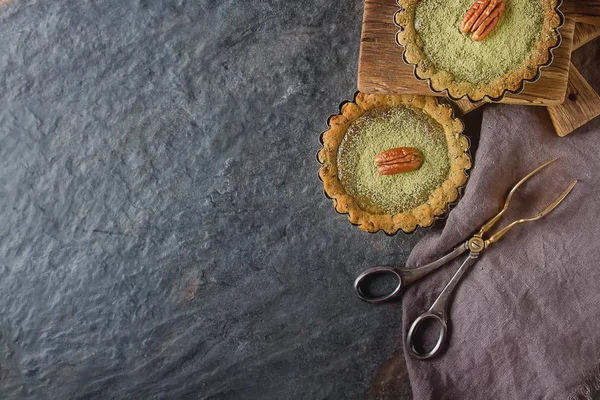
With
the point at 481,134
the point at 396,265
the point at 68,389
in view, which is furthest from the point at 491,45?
the point at 68,389

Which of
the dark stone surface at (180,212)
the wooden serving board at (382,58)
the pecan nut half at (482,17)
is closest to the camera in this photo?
the pecan nut half at (482,17)

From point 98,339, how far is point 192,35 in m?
1.40


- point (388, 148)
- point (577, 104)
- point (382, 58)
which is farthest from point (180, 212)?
point (577, 104)

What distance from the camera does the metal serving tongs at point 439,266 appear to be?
3025mm

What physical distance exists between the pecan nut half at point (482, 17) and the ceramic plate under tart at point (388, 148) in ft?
1.14

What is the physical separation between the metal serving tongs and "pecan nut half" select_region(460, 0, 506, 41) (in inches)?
24.9

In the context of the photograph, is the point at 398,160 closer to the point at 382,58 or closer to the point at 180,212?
the point at 382,58

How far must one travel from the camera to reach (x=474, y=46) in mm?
2861

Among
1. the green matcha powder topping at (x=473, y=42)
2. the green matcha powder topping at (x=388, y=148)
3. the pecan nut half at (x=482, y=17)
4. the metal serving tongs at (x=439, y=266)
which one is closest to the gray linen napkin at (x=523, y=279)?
the metal serving tongs at (x=439, y=266)

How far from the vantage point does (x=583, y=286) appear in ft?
9.87

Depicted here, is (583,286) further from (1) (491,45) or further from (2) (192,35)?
(2) (192,35)

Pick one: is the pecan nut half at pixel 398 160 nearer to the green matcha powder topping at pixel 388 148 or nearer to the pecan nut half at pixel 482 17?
the green matcha powder topping at pixel 388 148

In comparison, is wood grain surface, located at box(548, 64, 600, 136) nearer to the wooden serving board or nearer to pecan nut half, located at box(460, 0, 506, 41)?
the wooden serving board

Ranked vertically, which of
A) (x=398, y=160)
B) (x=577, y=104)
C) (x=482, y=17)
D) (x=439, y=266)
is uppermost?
(x=482, y=17)
